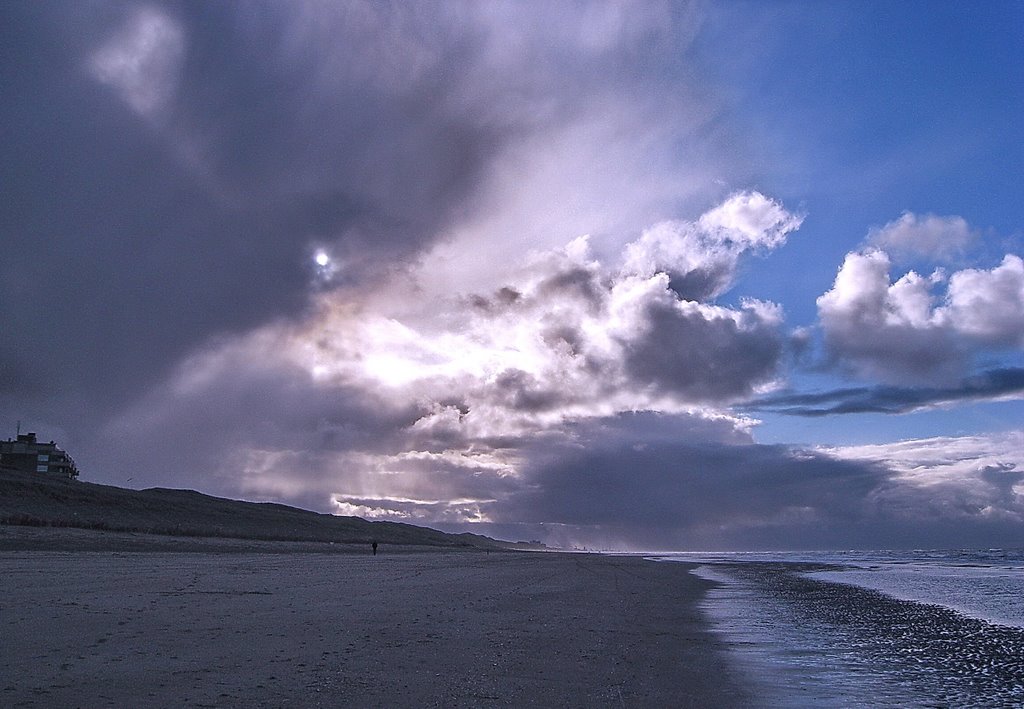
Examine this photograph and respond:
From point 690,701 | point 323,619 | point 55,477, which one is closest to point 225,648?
point 323,619

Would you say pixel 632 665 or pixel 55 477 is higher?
pixel 55 477

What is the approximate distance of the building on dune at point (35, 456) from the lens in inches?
4335

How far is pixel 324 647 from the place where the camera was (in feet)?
43.0

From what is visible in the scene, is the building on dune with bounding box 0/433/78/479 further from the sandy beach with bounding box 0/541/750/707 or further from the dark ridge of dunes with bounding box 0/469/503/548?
the sandy beach with bounding box 0/541/750/707

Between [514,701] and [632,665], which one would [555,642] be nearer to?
[632,665]

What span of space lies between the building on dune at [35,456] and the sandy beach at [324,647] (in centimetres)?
10233

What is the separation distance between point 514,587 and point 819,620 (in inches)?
503

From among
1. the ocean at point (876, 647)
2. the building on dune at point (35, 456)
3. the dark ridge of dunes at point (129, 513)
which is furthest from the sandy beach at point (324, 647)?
the building on dune at point (35, 456)

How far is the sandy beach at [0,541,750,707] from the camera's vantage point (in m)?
9.66

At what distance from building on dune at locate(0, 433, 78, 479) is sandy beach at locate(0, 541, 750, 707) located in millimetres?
102330

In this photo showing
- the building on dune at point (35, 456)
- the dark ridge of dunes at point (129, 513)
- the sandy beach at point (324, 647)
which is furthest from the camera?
the building on dune at point (35, 456)

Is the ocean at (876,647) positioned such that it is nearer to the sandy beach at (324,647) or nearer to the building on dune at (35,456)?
the sandy beach at (324,647)

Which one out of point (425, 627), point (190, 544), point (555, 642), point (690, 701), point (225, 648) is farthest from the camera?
point (190, 544)

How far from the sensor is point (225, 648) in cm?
1239
